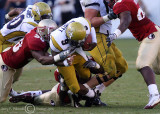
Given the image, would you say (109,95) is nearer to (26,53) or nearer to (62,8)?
(26,53)

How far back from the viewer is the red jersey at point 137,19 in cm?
643

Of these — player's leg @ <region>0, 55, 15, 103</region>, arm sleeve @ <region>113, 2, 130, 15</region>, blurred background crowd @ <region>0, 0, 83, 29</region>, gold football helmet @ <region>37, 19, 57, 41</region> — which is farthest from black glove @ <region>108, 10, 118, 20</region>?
blurred background crowd @ <region>0, 0, 83, 29</region>

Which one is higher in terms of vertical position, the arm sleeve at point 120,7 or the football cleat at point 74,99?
the arm sleeve at point 120,7

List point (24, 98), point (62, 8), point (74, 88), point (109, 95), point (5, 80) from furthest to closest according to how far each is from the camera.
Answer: point (62, 8)
point (109, 95)
point (24, 98)
point (5, 80)
point (74, 88)

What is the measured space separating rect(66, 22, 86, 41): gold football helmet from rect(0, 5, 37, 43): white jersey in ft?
3.67

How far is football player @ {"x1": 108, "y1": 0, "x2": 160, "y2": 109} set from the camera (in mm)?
6215

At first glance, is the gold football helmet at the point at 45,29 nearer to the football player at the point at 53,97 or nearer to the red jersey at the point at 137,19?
the football player at the point at 53,97

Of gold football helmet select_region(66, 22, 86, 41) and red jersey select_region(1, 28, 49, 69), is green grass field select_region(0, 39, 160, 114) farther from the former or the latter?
gold football helmet select_region(66, 22, 86, 41)

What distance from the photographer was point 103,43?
675cm

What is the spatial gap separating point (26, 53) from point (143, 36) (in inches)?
59.8

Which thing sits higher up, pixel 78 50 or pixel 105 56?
pixel 78 50

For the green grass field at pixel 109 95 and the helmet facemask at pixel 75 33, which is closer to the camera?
the helmet facemask at pixel 75 33

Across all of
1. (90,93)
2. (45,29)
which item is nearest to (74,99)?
(90,93)

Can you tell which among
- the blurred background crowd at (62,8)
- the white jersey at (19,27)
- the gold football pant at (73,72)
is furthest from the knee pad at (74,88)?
the blurred background crowd at (62,8)
